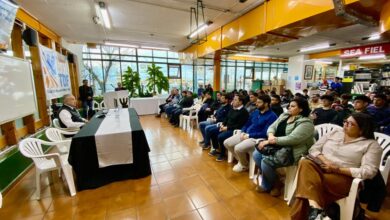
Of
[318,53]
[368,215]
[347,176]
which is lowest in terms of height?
[368,215]

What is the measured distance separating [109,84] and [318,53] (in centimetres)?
1018

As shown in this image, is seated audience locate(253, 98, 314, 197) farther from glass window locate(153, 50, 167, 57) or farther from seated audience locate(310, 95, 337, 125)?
glass window locate(153, 50, 167, 57)

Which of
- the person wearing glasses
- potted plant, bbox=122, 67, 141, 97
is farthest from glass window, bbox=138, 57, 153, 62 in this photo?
the person wearing glasses

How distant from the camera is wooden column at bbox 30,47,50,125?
3.88 meters

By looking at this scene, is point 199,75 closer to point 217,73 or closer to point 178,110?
point 217,73

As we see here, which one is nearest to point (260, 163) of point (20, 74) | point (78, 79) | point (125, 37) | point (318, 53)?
point (20, 74)

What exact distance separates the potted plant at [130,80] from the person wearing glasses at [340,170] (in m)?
6.85

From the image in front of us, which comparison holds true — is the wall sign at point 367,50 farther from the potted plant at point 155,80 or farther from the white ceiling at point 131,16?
the potted plant at point 155,80

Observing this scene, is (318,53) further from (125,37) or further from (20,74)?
(20,74)

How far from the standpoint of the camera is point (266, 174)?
2.10 metres

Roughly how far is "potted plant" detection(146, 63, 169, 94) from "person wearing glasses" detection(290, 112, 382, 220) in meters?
6.74

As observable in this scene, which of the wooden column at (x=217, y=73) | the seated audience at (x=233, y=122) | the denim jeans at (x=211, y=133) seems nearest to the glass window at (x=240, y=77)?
the wooden column at (x=217, y=73)

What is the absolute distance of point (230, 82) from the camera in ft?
36.9

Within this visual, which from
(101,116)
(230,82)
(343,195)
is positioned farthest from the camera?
(230,82)
